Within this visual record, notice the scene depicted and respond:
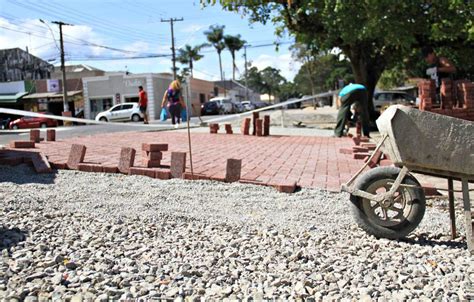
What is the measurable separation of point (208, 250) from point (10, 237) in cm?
144

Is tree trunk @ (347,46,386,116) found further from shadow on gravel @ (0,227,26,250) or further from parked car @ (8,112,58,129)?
parked car @ (8,112,58,129)

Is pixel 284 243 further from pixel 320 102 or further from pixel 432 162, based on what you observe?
pixel 320 102

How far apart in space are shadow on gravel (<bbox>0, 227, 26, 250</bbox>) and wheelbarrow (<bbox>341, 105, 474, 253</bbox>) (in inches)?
98.4

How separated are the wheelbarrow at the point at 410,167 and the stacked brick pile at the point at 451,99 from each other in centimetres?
613

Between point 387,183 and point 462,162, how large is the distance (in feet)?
1.91

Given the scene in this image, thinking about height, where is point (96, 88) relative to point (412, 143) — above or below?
above

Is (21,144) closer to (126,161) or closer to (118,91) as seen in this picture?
(126,161)

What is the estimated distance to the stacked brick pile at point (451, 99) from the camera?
970 centimetres

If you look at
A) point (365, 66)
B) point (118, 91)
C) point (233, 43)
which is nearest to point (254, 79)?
point (233, 43)

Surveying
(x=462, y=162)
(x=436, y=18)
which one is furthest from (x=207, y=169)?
(x=436, y=18)

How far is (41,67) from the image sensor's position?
2060 inches

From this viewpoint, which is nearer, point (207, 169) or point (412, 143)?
point (412, 143)

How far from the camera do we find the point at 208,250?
140 inches

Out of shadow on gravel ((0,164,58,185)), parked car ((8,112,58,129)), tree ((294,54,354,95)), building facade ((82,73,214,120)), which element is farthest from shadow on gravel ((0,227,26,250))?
tree ((294,54,354,95))
